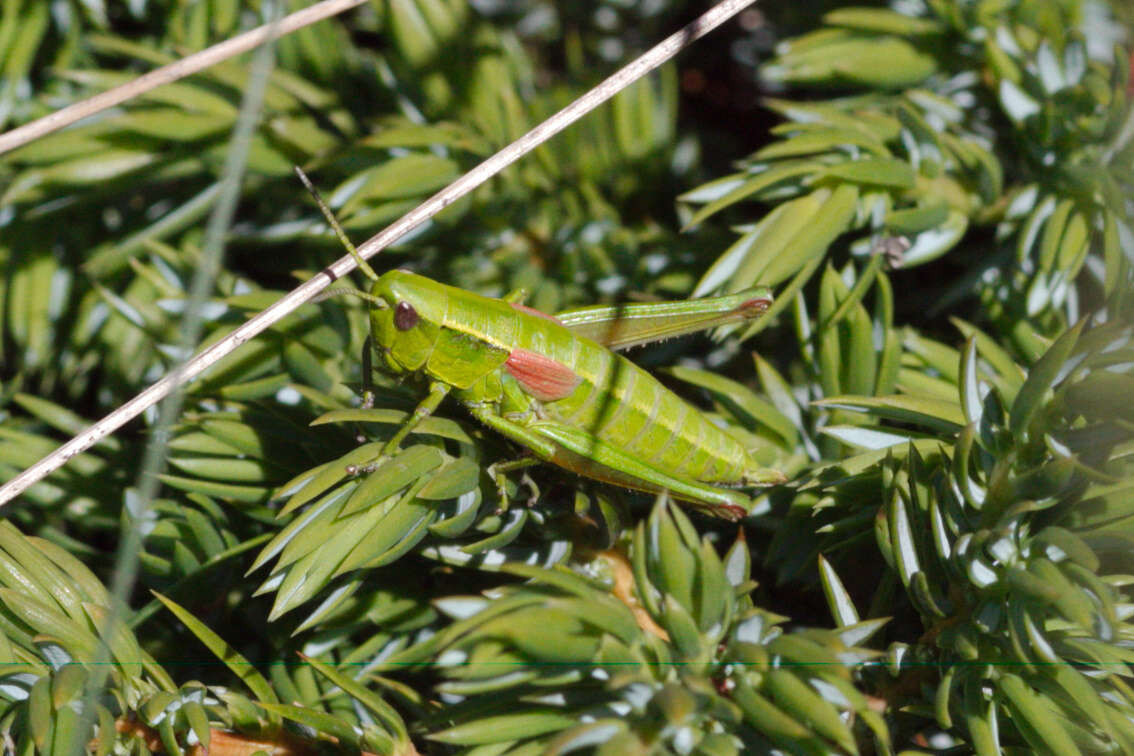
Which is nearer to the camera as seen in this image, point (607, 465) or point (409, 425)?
point (409, 425)

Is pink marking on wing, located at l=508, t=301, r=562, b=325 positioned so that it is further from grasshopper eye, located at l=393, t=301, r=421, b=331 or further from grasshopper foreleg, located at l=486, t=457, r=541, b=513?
grasshopper foreleg, located at l=486, t=457, r=541, b=513

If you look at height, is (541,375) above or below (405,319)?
below

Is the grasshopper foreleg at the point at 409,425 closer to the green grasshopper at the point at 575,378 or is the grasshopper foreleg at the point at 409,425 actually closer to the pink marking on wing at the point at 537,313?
the green grasshopper at the point at 575,378

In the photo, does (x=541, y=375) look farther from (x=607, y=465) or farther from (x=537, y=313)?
(x=607, y=465)

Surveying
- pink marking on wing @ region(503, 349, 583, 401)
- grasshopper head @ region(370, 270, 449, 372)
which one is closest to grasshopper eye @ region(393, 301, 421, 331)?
grasshopper head @ region(370, 270, 449, 372)

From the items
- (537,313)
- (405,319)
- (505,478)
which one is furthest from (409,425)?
(537,313)

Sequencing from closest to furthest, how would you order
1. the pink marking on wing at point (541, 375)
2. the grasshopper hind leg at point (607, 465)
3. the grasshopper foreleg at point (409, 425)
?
the grasshopper foreleg at point (409, 425)
the grasshopper hind leg at point (607, 465)
the pink marking on wing at point (541, 375)

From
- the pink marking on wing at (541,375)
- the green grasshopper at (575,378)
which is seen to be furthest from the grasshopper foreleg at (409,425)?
the pink marking on wing at (541,375)
